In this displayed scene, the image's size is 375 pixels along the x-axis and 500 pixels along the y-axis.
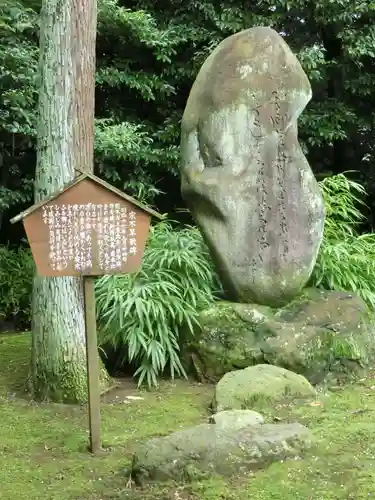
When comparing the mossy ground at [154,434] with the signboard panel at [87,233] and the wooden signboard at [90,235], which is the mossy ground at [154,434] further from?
the signboard panel at [87,233]

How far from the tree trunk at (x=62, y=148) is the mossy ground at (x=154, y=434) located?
32cm

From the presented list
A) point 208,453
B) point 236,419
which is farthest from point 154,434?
point 208,453

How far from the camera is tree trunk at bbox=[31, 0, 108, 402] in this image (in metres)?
4.83

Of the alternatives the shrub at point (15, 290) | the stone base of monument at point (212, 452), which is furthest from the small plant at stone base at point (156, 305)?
the shrub at point (15, 290)

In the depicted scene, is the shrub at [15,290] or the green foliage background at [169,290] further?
the shrub at [15,290]

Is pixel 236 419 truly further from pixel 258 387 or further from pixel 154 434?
pixel 258 387

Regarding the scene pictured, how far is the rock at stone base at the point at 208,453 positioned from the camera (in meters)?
3.44

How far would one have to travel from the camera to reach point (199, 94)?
19.0ft

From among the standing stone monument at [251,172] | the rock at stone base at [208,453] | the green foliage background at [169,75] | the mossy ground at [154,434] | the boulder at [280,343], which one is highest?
the green foliage background at [169,75]

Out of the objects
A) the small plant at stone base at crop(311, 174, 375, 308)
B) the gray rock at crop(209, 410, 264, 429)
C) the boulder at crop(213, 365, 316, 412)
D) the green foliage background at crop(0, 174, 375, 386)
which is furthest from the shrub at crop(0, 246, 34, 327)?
the gray rock at crop(209, 410, 264, 429)

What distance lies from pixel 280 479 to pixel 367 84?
26.0 feet

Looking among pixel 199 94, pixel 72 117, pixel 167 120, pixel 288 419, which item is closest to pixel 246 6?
pixel 167 120

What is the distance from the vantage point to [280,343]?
17.4 ft

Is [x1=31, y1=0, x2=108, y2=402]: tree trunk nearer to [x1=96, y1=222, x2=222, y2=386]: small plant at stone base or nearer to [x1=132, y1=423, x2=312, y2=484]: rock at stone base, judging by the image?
[x1=96, y1=222, x2=222, y2=386]: small plant at stone base
